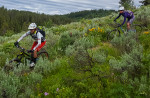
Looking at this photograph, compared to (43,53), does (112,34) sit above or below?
above

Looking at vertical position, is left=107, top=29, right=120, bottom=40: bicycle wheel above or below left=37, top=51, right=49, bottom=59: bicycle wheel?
above

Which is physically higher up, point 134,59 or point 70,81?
point 134,59

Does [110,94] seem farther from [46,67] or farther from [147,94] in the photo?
[46,67]

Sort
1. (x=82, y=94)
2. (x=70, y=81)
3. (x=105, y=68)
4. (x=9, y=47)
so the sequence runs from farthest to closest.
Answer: (x=9, y=47) → (x=105, y=68) → (x=70, y=81) → (x=82, y=94)

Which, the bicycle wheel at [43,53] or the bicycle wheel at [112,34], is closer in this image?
the bicycle wheel at [43,53]

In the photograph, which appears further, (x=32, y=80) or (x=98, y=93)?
(x=32, y=80)

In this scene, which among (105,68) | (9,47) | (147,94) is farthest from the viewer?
(9,47)

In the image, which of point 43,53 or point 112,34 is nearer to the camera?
point 43,53

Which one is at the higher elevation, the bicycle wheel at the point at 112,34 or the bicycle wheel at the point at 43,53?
the bicycle wheel at the point at 112,34

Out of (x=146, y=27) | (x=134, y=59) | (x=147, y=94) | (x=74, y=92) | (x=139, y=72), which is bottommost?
(x=74, y=92)

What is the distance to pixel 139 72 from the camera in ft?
13.1

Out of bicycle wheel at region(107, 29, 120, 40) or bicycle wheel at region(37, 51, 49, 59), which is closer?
bicycle wheel at region(37, 51, 49, 59)

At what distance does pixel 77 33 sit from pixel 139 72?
6.20m

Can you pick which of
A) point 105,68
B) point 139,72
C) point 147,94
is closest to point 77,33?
point 105,68
